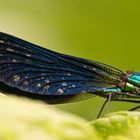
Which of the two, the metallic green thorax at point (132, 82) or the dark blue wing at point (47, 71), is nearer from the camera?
the dark blue wing at point (47, 71)

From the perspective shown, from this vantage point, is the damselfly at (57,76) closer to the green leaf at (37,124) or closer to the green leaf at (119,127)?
the green leaf at (119,127)

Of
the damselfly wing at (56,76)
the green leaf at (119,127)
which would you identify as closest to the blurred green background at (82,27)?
the damselfly wing at (56,76)

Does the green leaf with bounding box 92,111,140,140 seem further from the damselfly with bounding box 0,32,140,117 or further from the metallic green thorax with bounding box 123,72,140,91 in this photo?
the metallic green thorax with bounding box 123,72,140,91

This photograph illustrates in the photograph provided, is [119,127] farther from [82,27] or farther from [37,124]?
[82,27]

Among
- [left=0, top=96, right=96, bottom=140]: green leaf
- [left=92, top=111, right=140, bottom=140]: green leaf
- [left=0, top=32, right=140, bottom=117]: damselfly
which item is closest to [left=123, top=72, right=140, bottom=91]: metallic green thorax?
[left=0, top=32, right=140, bottom=117]: damselfly

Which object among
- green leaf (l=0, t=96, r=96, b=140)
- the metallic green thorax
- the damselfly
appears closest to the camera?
green leaf (l=0, t=96, r=96, b=140)

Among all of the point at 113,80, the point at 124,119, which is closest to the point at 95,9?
the point at 113,80

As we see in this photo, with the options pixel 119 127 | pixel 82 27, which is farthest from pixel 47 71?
pixel 119 127
